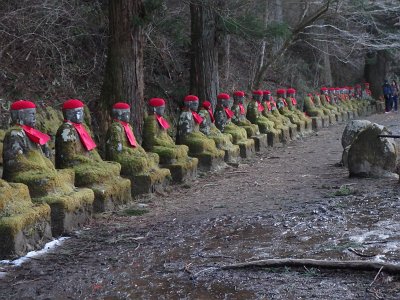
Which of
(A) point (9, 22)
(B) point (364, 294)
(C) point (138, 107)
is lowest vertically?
(B) point (364, 294)

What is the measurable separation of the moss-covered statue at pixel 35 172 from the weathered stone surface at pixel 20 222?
27 centimetres

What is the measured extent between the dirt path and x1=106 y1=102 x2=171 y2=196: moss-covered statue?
0.23 meters

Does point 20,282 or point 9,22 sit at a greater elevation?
point 9,22

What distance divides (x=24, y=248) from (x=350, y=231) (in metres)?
2.95

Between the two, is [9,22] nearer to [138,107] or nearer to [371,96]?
[138,107]

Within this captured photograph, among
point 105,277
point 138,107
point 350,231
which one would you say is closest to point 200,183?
point 138,107

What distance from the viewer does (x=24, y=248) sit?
518 cm

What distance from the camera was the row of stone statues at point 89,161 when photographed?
5379 mm

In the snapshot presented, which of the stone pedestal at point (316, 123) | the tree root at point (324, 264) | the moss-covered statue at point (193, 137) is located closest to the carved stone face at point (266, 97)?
the stone pedestal at point (316, 123)

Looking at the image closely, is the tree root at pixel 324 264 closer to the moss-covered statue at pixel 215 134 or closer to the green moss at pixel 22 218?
the green moss at pixel 22 218

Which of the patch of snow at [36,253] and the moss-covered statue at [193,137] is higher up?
the moss-covered statue at [193,137]

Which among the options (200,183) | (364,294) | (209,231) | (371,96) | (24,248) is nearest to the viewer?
(364,294)

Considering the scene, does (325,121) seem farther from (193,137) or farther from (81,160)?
(81,160)

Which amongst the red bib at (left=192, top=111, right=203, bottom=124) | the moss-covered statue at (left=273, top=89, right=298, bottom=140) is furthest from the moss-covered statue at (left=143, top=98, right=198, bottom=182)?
the moss-covered statue at (left=273, top=89, right=298, bottom=140)
